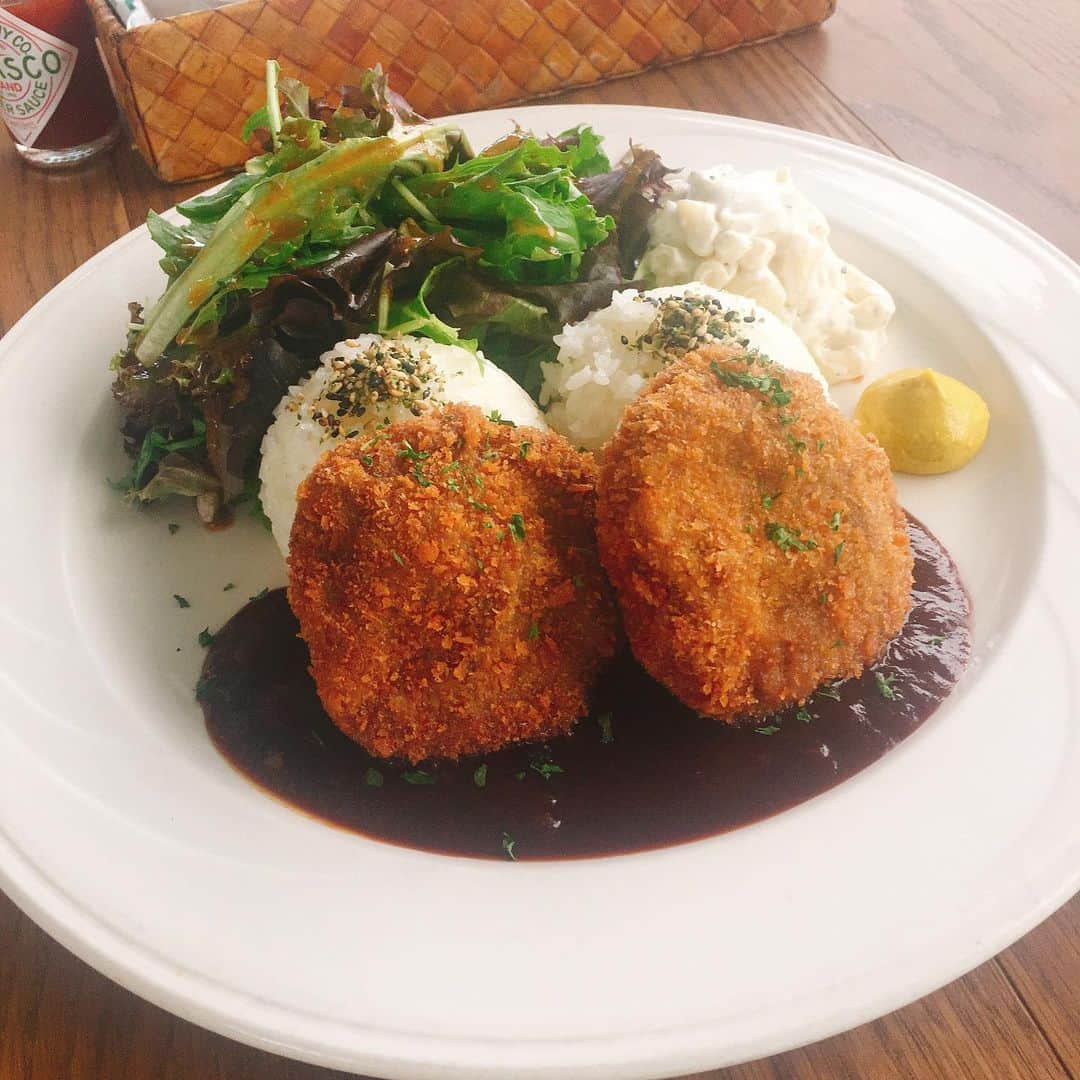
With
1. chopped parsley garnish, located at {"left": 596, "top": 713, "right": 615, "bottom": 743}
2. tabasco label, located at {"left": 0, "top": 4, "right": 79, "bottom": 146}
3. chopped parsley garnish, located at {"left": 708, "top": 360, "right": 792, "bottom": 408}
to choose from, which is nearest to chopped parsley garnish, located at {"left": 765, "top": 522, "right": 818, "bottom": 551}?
chopped parsley garnish, located at {"left": 708, "top": 360, "right": 792, "bottom": 408}

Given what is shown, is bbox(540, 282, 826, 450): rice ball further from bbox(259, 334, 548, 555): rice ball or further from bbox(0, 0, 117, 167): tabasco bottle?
bbox(0, 0, 117, 167): tabasco bottle

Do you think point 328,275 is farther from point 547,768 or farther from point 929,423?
point 929,423

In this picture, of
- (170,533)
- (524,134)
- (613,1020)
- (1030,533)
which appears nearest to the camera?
(613,1020)

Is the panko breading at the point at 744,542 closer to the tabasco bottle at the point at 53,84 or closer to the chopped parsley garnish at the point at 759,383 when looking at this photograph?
the chopped parsley garnish at the point at 759,383

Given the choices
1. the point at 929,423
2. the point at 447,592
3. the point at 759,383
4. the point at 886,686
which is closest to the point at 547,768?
the point at 447,592

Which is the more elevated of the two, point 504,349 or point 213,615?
point 504,349

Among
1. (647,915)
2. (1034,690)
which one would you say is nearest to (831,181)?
(1034,690)

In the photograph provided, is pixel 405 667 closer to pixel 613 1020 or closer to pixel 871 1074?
pixel 613 1020
